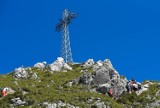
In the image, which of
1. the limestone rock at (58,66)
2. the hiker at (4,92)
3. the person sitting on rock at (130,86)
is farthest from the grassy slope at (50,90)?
the person sitting on rock at (130,86)

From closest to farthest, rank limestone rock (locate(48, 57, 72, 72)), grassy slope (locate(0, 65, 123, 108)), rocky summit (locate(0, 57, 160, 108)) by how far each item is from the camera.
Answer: rocky summit (locate(0, 57, 160, 108)) < grassy slope (locate(0, 65, 123, 108)) < limestone rock (locate(48, 57, 72, 72))

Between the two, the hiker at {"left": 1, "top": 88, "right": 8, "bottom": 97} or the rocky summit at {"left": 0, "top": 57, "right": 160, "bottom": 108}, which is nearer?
the rocky summit at {"left": 0, "top": 57, "right": 160, "bottom": 108}

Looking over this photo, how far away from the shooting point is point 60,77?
71.5 metres

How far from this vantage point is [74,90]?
199ft

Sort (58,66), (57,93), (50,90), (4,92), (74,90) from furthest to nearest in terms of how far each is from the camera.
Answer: (58,66)
(74,90)
(50,90)
(57,93)
(4,92)

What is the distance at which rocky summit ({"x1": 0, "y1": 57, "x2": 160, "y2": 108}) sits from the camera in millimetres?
53406

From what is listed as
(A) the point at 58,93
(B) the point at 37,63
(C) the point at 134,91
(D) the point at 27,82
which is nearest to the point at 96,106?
(A) the point at 58,93

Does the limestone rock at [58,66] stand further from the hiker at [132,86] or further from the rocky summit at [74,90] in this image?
the hiker at [132,86]

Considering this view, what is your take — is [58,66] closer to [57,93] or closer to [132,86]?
[132,86]

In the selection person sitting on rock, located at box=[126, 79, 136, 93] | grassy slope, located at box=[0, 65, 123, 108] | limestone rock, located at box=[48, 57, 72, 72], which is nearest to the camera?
grassy slope, located at box=[0, 65, 123, 108]

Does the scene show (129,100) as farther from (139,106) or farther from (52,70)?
(52,70)

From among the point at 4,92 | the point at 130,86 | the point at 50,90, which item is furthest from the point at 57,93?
the point at 130,86

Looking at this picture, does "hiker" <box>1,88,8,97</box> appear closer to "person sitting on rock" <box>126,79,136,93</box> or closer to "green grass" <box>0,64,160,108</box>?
"green grass" <box>0,64,160,108</box>

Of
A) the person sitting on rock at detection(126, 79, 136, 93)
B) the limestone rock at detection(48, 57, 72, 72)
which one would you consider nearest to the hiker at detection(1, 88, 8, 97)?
the person sitting on rock at detection(126, 79, 136, 93)
